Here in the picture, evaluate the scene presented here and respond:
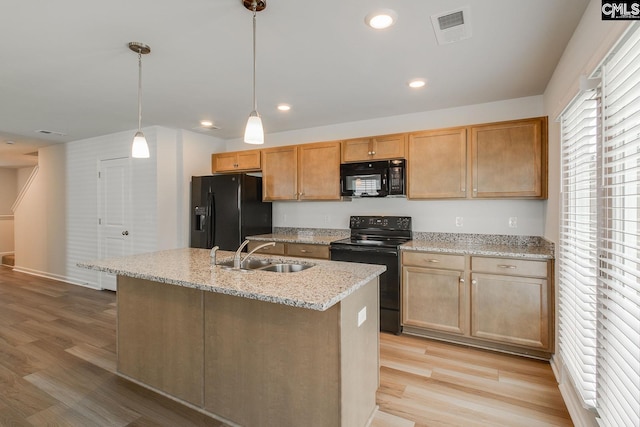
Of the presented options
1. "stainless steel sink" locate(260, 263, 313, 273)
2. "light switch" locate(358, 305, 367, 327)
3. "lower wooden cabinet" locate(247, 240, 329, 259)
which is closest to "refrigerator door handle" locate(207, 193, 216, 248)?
"lower wooden cabinet" locate(247, 240, 329, 259)

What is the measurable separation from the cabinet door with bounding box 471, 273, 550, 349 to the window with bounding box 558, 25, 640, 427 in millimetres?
503

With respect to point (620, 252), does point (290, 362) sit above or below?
below

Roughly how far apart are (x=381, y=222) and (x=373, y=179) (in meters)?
0.55

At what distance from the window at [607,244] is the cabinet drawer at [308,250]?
2214 millimetres

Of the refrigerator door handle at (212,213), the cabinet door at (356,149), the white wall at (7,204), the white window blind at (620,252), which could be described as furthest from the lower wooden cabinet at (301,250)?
the white wall at (7,204)

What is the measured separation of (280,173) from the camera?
4.40 metres

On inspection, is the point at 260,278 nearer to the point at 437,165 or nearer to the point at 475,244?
the point at 437,165

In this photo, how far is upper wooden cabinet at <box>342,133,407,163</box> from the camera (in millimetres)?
3662

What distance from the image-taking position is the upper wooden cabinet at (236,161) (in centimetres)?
459

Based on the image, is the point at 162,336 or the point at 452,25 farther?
the point at 162,336

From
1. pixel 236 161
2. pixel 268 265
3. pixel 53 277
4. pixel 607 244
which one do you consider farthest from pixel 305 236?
pixel 53 277

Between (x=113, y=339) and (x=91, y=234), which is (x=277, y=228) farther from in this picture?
(x=91, y=234)

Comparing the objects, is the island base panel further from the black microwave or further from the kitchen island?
the black microwave

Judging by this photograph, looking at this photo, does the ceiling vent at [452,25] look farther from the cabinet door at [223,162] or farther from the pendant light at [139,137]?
the cabinet door at [223,162]
